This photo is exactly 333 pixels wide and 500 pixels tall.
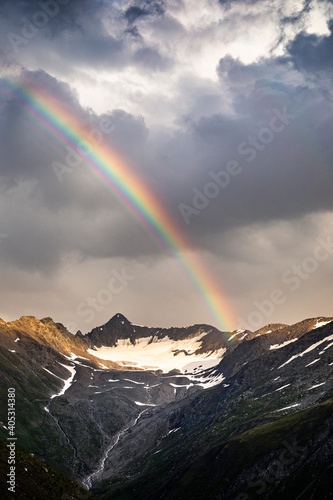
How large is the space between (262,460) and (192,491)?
88.4 feet

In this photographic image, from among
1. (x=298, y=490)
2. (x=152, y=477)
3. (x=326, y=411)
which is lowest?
(x=298, y=490)

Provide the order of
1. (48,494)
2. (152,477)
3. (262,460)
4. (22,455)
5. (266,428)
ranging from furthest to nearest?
(152,477) < (266,428) < (262,460) < (22,455) < (48,494)

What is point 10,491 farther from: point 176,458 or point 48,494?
point 176,458

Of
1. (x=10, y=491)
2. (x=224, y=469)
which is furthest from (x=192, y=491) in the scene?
(x=10, y=491)

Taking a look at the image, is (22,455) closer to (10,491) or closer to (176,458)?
(10,491)

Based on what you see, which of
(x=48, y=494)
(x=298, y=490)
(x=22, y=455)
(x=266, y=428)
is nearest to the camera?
(x=48, y=494)

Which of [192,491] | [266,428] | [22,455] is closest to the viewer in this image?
[22,455]

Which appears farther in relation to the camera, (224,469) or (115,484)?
(115,484)

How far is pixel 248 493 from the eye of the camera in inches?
4296

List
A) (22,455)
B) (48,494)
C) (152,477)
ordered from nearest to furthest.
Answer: (48,494) → (22,455) → (152,477)

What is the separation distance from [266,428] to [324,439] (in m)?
33.1

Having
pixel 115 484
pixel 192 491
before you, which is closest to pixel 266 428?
pixel 192 491

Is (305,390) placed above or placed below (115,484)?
below

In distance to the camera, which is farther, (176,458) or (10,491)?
(176,458)
